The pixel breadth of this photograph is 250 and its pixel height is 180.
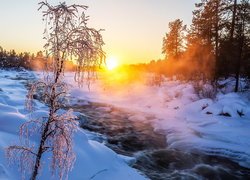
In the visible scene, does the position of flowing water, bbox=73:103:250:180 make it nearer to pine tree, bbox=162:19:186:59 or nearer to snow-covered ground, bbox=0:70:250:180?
snow-covered ground, bbox=0:70:250:180

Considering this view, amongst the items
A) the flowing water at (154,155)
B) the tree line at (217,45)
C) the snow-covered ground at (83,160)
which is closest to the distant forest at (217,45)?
the tree line at (217,45)

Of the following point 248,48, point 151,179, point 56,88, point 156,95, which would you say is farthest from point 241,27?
point 56,88

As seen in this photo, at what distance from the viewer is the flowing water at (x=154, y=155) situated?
1037 cm

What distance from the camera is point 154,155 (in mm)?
12094

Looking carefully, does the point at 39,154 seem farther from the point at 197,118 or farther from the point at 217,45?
the point at 217,45

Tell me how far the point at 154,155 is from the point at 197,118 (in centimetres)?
786

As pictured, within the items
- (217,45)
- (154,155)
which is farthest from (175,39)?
(154,155)

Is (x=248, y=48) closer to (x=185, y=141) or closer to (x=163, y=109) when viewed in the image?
(x=163, y=109)

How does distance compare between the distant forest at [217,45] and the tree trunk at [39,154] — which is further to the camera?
the distant forest at [217,45]

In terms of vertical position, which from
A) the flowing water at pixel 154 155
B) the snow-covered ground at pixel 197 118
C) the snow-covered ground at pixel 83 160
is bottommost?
the flowing water at pixel 154 155

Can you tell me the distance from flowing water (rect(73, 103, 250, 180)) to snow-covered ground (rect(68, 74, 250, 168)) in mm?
702

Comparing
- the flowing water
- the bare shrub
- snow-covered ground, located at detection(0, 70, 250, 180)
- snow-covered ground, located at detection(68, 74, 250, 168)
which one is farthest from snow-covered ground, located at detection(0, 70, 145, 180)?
the bare shrub

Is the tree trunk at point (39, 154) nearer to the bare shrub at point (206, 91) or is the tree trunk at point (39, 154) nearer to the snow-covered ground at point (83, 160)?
the snow-covered ground at point (83, 160)

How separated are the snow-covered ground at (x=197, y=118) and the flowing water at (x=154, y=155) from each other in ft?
2.30
